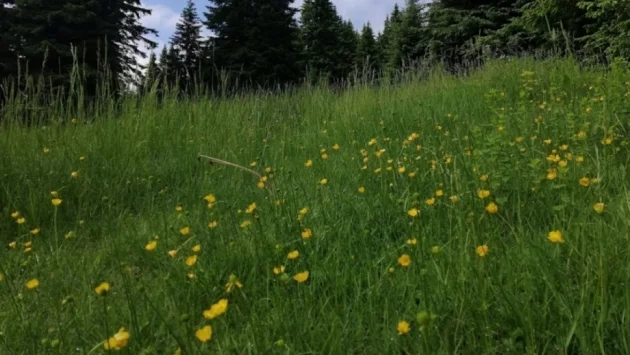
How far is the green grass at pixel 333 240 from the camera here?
1.12m

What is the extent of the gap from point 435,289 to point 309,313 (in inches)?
13.4

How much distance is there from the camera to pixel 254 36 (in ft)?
70.1

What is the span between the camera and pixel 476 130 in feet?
7.45

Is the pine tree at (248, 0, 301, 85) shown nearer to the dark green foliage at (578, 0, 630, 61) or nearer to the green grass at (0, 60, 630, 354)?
the dark green foliage at (578, 0, 630, 61)

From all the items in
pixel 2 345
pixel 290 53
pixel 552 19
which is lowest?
pixel 2 345

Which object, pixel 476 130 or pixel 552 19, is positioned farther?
pixel 552 19

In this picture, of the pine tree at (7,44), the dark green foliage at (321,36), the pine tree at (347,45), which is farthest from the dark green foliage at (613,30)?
the pine tree at (347,45)

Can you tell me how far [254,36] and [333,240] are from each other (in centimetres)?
2089

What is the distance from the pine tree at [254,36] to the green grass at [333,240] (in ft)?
58.8

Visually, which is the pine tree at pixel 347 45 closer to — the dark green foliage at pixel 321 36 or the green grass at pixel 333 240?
the dark green foliage at pixel 321 36

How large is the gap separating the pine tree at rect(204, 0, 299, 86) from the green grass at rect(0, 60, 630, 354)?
58.8 ft

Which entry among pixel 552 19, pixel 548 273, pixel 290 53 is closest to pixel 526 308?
pixel 548 273

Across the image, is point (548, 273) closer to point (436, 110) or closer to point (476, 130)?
point (476, 130)

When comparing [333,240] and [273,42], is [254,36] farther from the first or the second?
[333,240]
